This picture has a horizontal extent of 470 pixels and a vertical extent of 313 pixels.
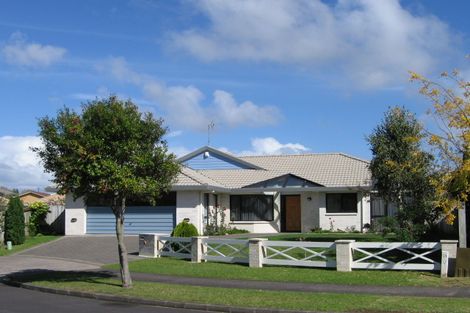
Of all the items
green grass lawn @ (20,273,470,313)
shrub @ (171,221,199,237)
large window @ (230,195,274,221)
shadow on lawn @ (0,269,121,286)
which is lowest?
shadow on lawn @ (0,269,121,286)

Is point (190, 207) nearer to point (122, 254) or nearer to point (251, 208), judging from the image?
point (251, 208)

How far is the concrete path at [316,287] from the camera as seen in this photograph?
1405 centimetres

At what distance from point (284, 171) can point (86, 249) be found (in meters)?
15.7

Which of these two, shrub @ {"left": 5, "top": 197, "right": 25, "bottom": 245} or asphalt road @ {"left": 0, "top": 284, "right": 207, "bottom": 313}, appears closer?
asphalt road @ {"left": 0, "top": 284, "right": 207, "bottom": 313}

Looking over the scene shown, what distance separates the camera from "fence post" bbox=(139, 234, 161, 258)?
2228 centimetres

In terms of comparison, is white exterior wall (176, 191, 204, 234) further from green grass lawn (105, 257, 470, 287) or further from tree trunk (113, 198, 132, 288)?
tree trunk (113, 198, 132, 288)

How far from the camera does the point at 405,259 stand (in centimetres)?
1834

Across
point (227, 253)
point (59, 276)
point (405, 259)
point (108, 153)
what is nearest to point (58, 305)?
point (108, 153)

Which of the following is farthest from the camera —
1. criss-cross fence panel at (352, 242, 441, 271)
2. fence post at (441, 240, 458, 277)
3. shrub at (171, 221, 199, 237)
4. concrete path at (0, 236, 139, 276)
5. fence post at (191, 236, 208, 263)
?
shrub at (171, 221, 199, 237)

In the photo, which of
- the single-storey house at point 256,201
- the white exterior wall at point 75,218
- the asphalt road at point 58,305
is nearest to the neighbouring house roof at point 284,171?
the single-storey house at point 256,201

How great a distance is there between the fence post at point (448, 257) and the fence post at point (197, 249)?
8.15 meters

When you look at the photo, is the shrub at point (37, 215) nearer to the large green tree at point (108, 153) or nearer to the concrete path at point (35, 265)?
the concrete path at point (35, 265)

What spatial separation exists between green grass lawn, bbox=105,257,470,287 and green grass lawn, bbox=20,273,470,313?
223 centimetres

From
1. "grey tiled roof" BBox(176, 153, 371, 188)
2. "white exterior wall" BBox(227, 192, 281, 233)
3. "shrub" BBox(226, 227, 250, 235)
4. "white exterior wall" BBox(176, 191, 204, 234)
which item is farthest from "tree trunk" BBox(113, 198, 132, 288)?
"white exterior wall" BBox(227, 192, 281, 233)
